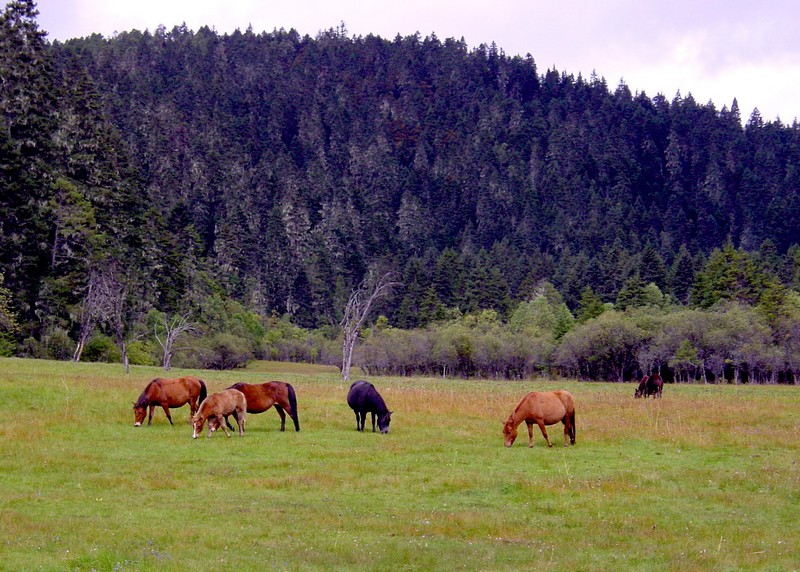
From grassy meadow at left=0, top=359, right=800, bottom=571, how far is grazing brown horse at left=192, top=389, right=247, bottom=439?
70cm

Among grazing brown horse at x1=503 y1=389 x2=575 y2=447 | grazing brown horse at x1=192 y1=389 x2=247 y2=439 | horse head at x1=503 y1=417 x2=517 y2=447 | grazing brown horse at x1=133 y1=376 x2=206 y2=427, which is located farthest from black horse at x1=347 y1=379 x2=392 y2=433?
grazing brown horse at x1=133 y1=376 x2=206 y2=427

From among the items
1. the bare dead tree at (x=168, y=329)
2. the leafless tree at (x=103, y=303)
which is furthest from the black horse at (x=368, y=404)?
the bare dead tree at (x=168, y=329)

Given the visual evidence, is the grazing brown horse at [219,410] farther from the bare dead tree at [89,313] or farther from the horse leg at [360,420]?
the bare dead tree at [89,313]

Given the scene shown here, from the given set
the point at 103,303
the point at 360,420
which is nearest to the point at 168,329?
the point at 103,303

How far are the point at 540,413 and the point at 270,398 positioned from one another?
8.39 metres

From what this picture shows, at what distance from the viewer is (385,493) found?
16.9 meters

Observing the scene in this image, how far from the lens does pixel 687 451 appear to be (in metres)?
22.7

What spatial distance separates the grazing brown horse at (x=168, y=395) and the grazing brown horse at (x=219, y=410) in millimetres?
2068

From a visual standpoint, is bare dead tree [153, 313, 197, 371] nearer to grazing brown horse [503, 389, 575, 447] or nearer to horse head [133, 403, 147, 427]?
horse head [133, 403, 147, 427]

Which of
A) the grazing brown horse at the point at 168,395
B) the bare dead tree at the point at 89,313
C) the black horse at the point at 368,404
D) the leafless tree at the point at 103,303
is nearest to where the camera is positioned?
the grazing brown horse at the point at 168,395

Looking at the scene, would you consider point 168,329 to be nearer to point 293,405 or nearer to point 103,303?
point 103,303

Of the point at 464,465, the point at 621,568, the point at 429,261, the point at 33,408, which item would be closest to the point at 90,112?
the point at 33,408

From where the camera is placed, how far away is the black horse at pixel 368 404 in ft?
84.2

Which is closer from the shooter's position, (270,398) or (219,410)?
(219,410)
